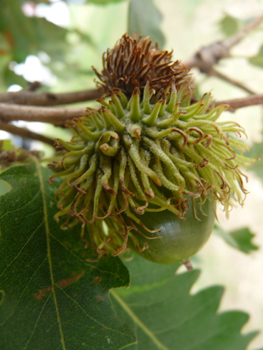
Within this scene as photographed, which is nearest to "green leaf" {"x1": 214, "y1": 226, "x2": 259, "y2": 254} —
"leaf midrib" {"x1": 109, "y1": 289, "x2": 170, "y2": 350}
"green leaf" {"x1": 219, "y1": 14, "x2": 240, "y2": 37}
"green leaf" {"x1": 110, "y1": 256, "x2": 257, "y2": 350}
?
"green leaf" {"x1": 110, "y1": 256, "x2": 257, "y2": 350}

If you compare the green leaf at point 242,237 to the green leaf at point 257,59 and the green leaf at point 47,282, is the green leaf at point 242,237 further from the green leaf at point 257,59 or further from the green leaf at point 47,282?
the green leaf at point 257,59

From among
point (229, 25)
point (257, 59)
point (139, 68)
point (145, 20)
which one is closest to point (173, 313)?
point (139, 68)

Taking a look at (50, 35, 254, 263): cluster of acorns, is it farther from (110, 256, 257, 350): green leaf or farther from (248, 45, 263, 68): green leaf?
(248, 45, 263, 68): green leaf

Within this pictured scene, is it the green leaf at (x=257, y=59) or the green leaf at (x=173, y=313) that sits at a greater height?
the green leaf at (x=257, y=59)

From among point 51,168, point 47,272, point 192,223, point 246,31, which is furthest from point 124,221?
point 246,31

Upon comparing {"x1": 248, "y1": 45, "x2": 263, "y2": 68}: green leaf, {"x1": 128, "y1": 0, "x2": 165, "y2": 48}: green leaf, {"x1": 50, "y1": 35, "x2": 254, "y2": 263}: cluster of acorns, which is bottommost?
{"x1": 50, "y1": 35, "x2": 254, "y2": 263}: cluster of acorns

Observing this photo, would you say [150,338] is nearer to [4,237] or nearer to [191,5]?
[4,237]

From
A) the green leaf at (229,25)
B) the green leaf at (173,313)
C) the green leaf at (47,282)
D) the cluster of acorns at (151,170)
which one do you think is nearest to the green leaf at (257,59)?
the green leaf at (229,25)
